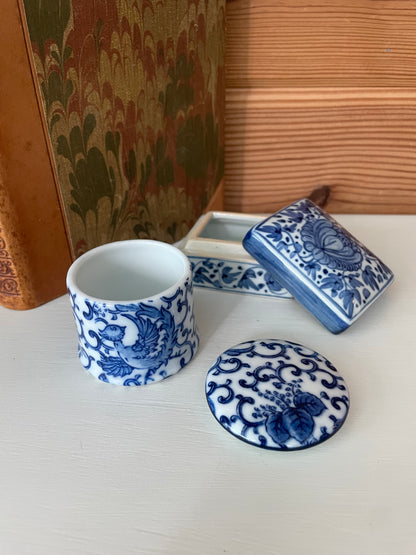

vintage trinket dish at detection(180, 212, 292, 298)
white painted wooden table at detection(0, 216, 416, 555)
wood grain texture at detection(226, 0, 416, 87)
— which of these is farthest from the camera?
wood grain texture at detection(226, 0, 416, 87)

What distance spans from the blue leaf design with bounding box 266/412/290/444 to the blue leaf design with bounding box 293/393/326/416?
0.8 inches

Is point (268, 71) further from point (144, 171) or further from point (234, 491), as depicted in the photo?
point (234, 491)

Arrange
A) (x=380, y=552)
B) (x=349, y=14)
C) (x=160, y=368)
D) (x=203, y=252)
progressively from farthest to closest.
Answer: (x=349, y=14), (x=203, y=252), (x=160, y=368), (x=380, y=552)

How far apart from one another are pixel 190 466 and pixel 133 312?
13cm

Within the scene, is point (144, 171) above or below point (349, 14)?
below

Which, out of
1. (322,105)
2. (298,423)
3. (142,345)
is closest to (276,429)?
(298,423)

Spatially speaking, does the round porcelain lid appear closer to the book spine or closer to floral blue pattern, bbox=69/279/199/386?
floral blue pattern, bbox=69/279/199/386

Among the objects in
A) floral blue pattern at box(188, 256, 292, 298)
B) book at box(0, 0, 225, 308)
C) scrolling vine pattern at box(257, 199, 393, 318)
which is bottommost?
floral blue pattern at box(188, 256, 292, 298)

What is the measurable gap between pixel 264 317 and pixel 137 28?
0.34 meters

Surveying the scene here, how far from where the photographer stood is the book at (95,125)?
0.46 metres

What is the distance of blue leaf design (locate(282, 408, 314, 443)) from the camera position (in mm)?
A: 379

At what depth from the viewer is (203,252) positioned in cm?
57

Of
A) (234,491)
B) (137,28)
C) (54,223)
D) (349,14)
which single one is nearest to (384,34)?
(349,14)

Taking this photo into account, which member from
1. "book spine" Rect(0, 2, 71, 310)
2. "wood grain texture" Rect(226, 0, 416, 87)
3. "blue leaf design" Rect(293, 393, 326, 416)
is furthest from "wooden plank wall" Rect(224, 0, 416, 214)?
"blue leaf design" Rect(293, 393, 326, 416)
